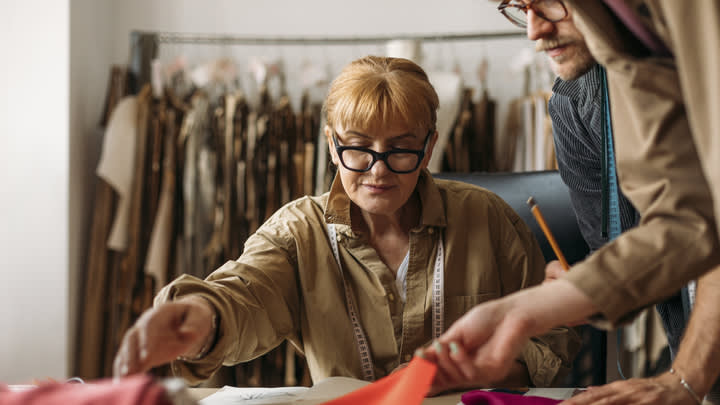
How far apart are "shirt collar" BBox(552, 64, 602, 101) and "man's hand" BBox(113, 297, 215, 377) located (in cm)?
92

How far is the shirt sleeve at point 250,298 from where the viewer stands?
3.64ft

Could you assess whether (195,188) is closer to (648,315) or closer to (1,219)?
(1,219)

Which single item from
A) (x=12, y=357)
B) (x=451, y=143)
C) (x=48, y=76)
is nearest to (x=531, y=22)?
(x=451, y=143)

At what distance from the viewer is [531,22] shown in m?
1.18

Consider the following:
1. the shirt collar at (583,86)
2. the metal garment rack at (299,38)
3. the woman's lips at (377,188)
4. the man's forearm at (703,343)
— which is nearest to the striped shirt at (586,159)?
the shirt collar at (583,86)

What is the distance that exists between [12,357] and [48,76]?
1304mm

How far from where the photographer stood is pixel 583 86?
1418 millimetres

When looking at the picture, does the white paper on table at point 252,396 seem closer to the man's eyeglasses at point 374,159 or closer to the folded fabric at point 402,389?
the folded fabric at point 402,389

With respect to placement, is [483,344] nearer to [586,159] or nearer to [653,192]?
[653,192]

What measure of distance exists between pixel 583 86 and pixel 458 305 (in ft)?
1.85

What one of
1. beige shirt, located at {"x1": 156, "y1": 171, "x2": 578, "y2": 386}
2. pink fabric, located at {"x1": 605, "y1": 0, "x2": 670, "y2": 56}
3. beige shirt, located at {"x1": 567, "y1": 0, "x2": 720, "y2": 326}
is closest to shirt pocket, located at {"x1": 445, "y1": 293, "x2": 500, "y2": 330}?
beige shirt, located at {"x1": 156, "y1": 171, "x2": 578, "y2": 386}

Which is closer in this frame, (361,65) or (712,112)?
(712,112)

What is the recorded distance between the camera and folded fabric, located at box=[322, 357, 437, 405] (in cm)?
88

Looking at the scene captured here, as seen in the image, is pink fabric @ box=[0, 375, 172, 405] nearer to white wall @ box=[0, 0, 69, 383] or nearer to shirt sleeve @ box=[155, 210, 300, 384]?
shirt sleeve @ box=[155, 210, 300, 384]
